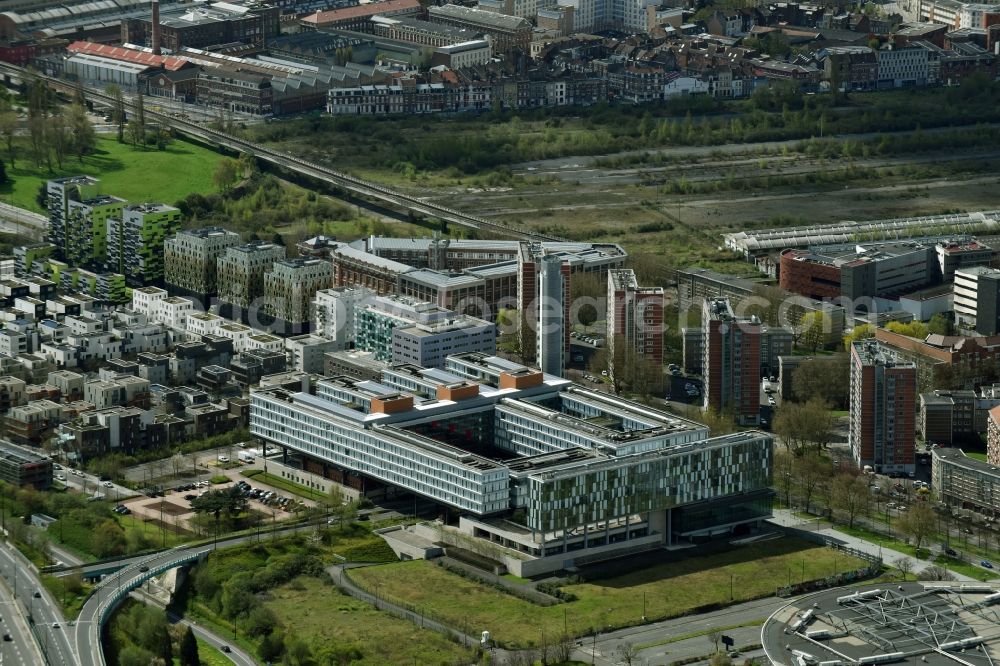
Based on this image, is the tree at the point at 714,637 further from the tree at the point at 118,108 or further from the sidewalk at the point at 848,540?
the tree at the point at 118,108

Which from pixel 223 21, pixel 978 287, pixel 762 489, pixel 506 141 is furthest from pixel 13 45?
pixel 762 489

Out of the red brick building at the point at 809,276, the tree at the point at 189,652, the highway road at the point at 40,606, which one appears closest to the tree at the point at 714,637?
the tree at the point at 189,652

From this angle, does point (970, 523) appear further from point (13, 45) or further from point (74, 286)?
point (13, 45)

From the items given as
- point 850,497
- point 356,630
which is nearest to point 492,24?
point 850,497

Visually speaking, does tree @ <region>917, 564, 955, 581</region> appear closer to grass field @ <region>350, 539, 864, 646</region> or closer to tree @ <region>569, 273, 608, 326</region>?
grass field @ <region>350, 539, 864, 646</region>

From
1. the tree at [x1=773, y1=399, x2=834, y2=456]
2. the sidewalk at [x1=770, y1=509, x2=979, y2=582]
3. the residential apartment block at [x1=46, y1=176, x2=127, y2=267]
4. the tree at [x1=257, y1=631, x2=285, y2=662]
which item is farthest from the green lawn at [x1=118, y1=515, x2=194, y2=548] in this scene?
the residential apartment block at [x1=46, y1=176, x2=127, y2=267]
